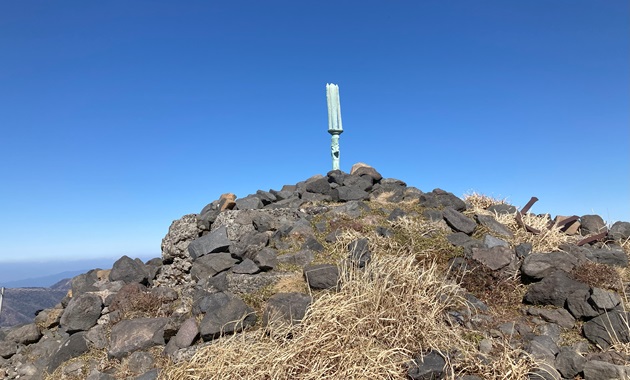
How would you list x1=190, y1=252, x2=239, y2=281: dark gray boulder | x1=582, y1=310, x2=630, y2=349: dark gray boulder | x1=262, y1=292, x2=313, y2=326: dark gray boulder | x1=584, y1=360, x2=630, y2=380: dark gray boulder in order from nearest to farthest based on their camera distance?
x1=584, y1=360, x2=630, y2=380: dark gray boulder < x1=582, y1=310, x2=630, y2=349: dark gray boulder < x1=262, y1=292, x2=313, y2=326: dark gray boulder < x1=190, y1=252, x2=239, y2=281: dark gray boulder

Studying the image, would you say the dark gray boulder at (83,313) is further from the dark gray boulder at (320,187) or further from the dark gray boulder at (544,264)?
the dark gray boulder at (544,264)

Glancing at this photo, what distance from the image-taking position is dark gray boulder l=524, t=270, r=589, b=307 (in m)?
8.05

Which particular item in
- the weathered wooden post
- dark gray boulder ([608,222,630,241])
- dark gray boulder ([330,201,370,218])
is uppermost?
the weathered wooden post

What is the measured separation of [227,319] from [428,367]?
3383 millimetres

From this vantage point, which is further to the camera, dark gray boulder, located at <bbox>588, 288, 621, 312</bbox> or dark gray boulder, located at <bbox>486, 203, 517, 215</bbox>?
dark gray boulder, located at <bbox>486, 203, 517, 215</bbox>

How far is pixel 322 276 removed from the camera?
8109mm

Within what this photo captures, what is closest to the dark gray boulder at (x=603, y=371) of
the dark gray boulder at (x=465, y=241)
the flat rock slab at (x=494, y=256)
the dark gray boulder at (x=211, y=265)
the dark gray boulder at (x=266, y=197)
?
the flat rock slab at (x=494, y=256)

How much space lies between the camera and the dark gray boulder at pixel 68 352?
28.6 feet

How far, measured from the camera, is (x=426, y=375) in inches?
229

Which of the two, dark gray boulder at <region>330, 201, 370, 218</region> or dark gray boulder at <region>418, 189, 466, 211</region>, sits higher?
dark gray boulder at <region>418, 189, 466, 211</region>

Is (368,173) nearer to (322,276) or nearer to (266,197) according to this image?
(266,197)

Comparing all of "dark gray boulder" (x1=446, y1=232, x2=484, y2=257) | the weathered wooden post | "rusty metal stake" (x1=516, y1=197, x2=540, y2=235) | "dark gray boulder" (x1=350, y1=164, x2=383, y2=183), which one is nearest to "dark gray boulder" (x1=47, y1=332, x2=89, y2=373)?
"dark gray boulder" (x1=446, y1=232, x2=484, y2=257)

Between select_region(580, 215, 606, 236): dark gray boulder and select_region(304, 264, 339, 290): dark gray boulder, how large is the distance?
8.26 meters

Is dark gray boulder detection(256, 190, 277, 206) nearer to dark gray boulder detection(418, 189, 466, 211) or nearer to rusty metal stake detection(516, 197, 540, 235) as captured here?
dark gray boulder detection(418, 189, 466, 211)
